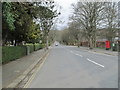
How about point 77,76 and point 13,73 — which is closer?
point 77,76

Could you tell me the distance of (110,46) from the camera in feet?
137

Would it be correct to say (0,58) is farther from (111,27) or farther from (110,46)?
(111,27)

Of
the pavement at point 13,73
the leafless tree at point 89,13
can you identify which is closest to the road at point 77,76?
the pavement at point 13,73

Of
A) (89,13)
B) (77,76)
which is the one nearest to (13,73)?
(77,76)

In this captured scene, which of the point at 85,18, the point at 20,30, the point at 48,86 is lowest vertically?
the point at 48,86

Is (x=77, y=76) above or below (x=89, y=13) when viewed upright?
below

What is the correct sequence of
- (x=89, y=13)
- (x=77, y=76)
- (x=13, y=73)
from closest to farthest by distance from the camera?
(x=77, y=76) → (x=13, y=73) → (x=89, y=13)

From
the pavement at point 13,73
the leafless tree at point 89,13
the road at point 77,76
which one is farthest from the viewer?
the leafless tree at point 89,13

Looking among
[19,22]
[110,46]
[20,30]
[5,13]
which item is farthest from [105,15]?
[5,13]

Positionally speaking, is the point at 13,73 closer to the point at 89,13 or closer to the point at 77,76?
the point at 77,76

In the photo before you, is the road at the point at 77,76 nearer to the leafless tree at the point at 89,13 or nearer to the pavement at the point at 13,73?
the pavement at the point at 13,73

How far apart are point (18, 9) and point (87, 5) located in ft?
118

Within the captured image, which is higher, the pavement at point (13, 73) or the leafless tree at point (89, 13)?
Result: the leafless tree at point (89, 13)

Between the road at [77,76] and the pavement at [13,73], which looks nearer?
the road at [77,76]
